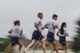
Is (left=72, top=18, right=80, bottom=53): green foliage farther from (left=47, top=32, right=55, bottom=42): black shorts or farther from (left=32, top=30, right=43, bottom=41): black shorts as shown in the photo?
(left=32, top=30, right=43, bottom=41): black shorts

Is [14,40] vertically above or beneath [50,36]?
beneath

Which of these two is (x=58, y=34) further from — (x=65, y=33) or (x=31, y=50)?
(x=31, y=50)

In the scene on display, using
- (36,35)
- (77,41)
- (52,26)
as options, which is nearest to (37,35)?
(36,35)

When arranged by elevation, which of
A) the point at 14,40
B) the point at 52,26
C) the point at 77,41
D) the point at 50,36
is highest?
the point at 52,26

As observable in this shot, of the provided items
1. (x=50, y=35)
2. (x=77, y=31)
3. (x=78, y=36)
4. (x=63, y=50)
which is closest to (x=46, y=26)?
(x=50, y=35)

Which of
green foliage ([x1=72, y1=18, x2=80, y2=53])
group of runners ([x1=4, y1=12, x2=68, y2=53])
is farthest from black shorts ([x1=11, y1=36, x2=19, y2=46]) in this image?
green foliage ([x1=72, y1=18, x2=80, y2=53])

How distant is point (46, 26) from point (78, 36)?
4.04 m

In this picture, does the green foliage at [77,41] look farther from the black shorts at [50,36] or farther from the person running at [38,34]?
the person running at [38,34]

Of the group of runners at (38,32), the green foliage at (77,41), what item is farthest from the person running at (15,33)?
the green foliage at (77,41)

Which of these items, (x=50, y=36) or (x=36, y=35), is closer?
(x=36, y=35)

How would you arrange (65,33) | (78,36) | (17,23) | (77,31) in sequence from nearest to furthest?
1. (17,23)
2. (65,33)
3. (78,36)
4. (77,31)

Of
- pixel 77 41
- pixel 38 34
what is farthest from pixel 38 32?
pixel 77 41

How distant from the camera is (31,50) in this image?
20766 mm

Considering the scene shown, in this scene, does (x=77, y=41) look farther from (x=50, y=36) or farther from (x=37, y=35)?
(x=37, y=35)
